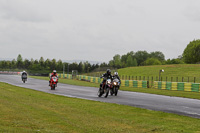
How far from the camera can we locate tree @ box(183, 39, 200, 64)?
132125 millimetres

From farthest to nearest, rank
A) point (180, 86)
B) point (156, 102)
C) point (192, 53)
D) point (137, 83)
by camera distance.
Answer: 1. point (192, 53)
2. point (137, 83)
3. point (180, 86)
4. point (156, 102)

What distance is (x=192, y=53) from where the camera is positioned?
13312 cm

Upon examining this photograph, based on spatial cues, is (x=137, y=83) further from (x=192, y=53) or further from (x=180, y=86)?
(x=192, y=53)

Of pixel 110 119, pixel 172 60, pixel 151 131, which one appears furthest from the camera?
pixel 172 60

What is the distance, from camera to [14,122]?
8.18m

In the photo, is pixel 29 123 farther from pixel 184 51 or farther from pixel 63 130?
pixel 184 51

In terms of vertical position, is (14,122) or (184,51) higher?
(184,51)

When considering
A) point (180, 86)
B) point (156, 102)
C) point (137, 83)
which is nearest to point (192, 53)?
point (137, 83)

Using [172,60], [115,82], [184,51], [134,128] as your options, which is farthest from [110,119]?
[172,60]

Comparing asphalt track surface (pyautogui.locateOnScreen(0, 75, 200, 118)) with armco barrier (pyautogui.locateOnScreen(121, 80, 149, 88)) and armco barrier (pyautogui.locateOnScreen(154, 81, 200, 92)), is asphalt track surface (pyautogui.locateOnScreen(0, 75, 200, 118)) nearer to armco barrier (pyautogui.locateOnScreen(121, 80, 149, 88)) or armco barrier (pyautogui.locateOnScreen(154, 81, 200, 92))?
armco barrier (pyautogui.locateOnScreen(154, 81, 200, 92))

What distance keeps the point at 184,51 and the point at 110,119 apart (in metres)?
135

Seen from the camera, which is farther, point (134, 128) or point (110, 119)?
point (110, 119)

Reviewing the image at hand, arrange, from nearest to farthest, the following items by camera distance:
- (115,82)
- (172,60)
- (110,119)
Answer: (110,119), (115,82), (172,60)

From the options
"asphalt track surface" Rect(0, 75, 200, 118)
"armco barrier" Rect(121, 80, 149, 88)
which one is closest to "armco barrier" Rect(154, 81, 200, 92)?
"armco barrier" Rect(121, 80, 149, 88)
